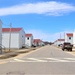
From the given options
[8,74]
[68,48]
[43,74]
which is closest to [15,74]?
[8,74]

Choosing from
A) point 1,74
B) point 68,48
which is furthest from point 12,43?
point 1,74

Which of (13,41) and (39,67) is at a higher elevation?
(13,41)

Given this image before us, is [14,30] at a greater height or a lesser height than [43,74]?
greater

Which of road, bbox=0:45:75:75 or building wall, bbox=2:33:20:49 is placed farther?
building wall, bbox=2:33:20:49

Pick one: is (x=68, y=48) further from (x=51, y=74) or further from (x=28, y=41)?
(x=28, y=41)

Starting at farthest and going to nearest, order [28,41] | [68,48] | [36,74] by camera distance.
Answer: [28,41], [68,48], [36,74]

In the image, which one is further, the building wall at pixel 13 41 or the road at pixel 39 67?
the building wall at pixel 13 41

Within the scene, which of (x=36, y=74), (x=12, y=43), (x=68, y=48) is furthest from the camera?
(x=12, y=43)

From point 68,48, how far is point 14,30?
2750 cm

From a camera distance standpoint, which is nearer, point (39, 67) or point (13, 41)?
point (39, 67)

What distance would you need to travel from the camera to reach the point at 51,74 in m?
12.4

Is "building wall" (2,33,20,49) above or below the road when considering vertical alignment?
above

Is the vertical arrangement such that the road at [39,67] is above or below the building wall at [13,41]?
below

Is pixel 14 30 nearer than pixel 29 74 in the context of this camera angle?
No
